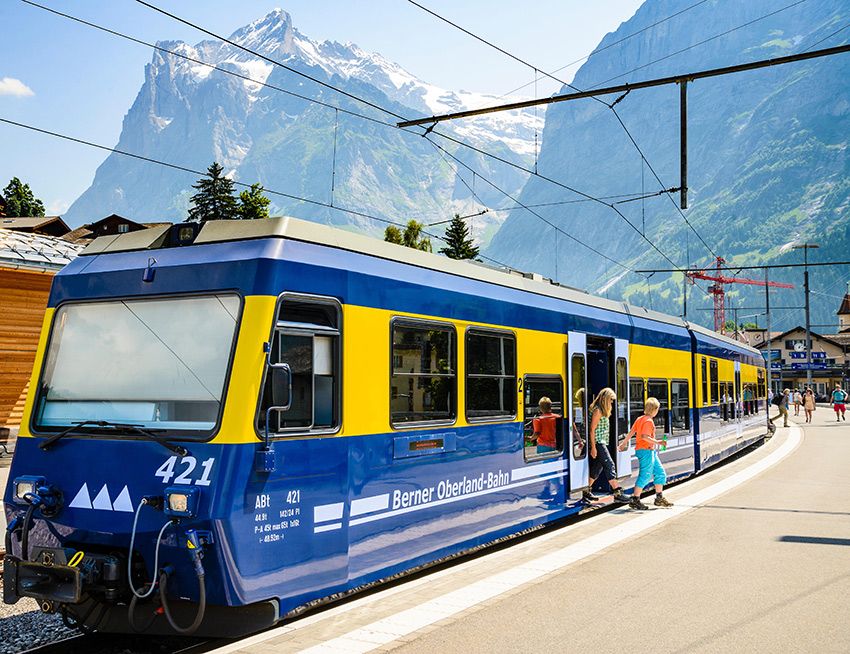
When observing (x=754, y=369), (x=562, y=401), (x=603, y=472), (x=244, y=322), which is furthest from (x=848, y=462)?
(x=244, y=322)

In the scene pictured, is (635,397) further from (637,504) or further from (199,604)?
(199,604)

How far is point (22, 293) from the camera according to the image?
738 inches

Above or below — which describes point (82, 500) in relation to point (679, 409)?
below

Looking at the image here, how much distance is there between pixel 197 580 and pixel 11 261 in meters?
13.8

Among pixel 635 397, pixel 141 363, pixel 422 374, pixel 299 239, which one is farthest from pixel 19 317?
pixel 299 239

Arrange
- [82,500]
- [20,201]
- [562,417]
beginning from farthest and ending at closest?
1. [20,201]
2. [562,417]
3. [82,500]

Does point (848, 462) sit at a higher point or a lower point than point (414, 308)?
lower

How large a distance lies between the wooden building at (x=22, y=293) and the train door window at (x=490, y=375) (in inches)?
466

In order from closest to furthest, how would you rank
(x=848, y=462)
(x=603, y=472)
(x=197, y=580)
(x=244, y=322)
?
(x=197, y=580) → (x=244, y=322) → (x=603, y=472) → (x=848, y=462)

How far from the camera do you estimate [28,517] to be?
6.62 meters

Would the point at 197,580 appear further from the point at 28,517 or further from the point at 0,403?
the point at 0,403

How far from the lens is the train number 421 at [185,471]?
20.1 ft

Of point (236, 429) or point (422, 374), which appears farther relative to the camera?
point (422, 374)

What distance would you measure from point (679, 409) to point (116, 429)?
13.1 m
